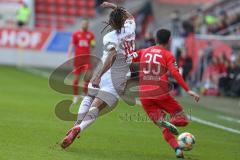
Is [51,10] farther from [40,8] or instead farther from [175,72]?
[175,72]

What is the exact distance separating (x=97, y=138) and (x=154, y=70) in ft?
7.18

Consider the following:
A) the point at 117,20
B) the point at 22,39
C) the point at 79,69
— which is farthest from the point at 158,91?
the point at 22,39

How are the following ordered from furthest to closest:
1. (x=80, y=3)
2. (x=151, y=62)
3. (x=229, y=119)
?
1. (x=80, y=3)
2. (x=229, y=119)
3. (x=151, y=62)

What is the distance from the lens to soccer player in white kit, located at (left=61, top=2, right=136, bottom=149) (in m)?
11.0

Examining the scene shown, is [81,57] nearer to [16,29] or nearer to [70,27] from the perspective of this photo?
[16,29]

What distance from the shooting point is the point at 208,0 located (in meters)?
39.5

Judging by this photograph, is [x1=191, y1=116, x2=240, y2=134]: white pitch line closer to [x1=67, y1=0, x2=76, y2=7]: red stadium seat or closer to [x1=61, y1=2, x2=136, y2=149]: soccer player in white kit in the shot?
[x1=61, y1=2, x2=136, y2=149]: soccer player in white kit

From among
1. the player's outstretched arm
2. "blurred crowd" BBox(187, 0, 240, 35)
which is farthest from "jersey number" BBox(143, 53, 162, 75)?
"blurred crowd" BBox(187, 0, 240, 35)

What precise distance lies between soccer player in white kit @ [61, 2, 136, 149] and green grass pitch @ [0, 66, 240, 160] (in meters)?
0.54

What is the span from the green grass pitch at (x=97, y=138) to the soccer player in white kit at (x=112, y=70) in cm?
54

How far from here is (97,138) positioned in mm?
12711

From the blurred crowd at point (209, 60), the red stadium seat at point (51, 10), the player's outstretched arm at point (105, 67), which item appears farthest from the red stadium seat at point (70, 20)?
the player's outstretched arm at point (105, 67)

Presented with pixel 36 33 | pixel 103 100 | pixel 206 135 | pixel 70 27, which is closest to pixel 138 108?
pixel 206 135

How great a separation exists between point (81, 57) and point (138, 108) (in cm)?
286
